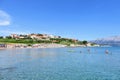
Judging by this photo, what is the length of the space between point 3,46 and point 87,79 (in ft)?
528

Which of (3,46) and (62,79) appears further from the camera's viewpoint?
(3,46)

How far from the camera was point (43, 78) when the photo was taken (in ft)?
123

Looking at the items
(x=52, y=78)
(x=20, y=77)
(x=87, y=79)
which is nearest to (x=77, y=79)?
(x=87, y=79)

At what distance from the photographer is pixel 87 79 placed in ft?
120

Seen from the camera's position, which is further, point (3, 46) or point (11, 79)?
point (3, 46)

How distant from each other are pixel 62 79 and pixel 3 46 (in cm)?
15948

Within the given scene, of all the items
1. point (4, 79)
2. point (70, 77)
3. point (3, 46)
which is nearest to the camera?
point (4, 79)

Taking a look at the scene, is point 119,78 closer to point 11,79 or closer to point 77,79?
point 77,79

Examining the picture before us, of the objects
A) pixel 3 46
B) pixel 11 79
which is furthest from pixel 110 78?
pixel 3 46

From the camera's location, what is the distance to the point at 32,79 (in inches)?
1441

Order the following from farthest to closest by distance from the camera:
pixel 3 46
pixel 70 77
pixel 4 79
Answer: pixel 3 46 → pixel 70 77 → pixel 4 79

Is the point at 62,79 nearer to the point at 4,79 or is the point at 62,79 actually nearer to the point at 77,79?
the point at 77,79

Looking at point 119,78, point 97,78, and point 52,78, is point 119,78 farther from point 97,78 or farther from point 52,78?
point 52,78

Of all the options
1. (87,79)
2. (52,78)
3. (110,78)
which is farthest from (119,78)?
(52,78)
